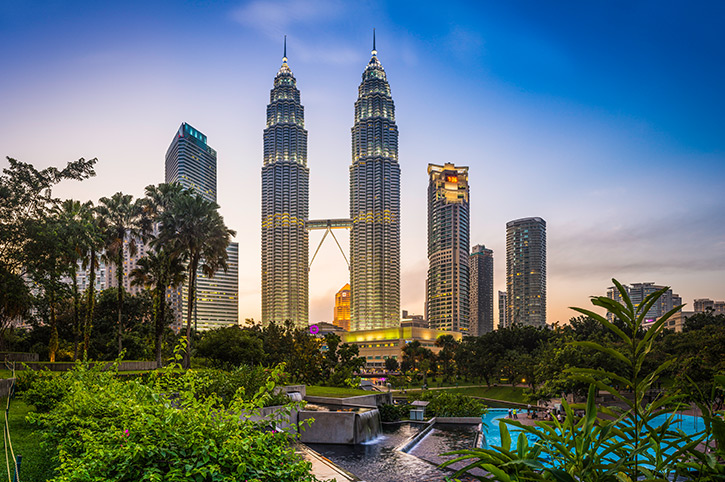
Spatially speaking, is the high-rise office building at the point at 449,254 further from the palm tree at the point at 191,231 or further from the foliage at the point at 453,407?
the foliage at the point at 453,407

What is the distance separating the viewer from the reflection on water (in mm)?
13984

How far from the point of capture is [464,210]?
19075 cm

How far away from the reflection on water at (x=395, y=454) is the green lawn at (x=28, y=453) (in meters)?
8.11

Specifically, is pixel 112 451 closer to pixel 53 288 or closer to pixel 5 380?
pixel 5 380

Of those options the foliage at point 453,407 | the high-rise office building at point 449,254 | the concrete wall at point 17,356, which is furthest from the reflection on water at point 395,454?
the high-rise office building at point 449,254

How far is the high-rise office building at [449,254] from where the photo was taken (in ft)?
600

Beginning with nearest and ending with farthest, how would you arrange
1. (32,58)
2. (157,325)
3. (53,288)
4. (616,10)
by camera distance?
(616,10) → (32,58) → (53,288) → (157,325)

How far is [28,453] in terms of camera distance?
8.34 metres

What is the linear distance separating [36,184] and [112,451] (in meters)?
27.3

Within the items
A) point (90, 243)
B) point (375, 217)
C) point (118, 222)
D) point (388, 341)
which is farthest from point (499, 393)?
point (375, 217)

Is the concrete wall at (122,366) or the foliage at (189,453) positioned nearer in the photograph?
the foliage at (189,453)

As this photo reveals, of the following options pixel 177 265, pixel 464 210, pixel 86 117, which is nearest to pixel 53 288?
pixel 177 265

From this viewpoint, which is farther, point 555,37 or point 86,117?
point 86,117

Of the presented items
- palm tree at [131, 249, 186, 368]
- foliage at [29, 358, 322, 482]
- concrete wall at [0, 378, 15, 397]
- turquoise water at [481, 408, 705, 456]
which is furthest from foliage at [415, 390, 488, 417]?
foliage at [29, 358, 322, 482]
